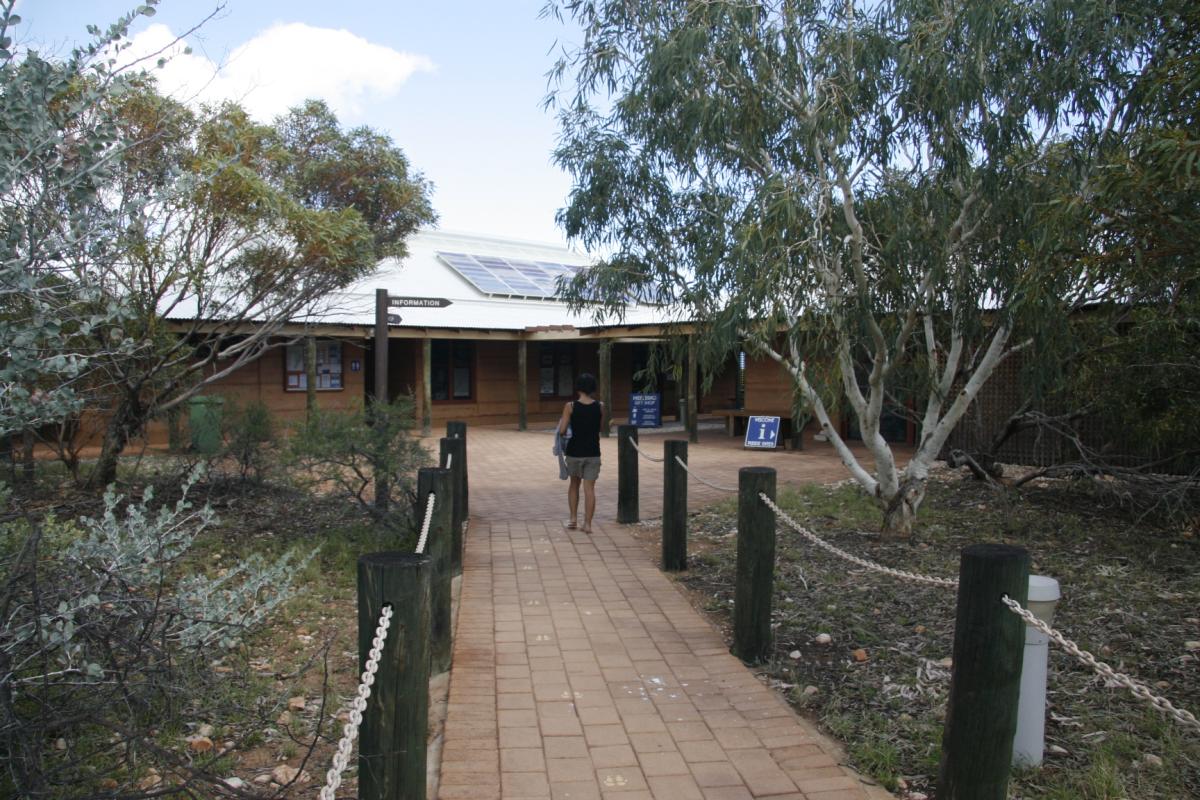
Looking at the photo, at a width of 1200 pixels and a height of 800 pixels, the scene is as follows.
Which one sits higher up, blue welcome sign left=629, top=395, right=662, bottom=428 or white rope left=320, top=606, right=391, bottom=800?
blue welcome sign left=629, top=395, right=662, bottom=428

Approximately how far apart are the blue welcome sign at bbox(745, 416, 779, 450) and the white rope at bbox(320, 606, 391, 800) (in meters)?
14.6

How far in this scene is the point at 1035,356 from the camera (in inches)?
266

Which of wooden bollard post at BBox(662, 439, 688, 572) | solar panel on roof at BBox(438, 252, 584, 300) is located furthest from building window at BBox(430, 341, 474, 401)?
wooden bollard post at BBox(662, 439, 688, 572)

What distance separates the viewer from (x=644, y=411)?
2028 centimetres

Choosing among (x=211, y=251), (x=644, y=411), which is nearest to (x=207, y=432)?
(x=211, y=251)

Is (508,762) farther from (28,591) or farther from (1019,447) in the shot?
(1019,447)

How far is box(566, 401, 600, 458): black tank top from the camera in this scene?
834 cm

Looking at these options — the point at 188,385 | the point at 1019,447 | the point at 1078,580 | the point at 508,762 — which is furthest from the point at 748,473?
the point at 1019,447

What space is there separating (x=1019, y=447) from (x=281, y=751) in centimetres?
1264

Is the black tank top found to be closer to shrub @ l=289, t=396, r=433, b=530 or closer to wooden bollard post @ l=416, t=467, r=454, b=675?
shrub @ l=289, t=396, r=433, b=530

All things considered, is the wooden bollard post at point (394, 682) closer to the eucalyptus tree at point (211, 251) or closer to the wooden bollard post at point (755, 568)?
the wooden bollard post at point (755, 568)

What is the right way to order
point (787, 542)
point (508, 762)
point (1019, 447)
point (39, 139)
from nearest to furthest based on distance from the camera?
1. point (39, 139)
2. point (508, 762)
3. point (787, 542)
4. point (1019, 447)

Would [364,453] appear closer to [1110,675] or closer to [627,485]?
[627,485]

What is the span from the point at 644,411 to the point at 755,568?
50.8 ft
